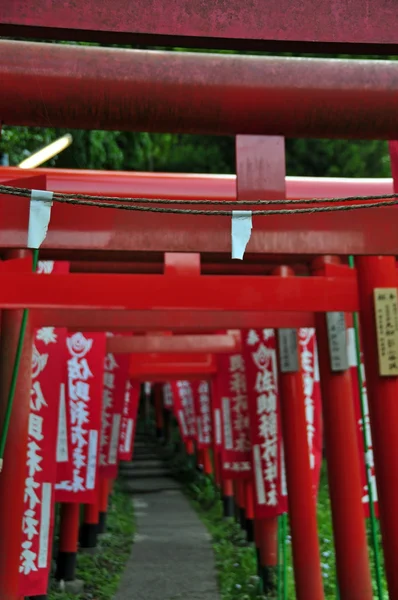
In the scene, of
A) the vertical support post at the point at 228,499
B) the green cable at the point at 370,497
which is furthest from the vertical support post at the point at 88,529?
the green cable at the point at 370,497

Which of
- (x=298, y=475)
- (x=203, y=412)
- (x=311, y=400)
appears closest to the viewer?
(x=298, y=475)

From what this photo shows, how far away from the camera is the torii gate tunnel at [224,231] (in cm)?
322

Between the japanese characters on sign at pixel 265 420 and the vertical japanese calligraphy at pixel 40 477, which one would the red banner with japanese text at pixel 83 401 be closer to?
the vertical japanese calligraphy at pixel 40 477

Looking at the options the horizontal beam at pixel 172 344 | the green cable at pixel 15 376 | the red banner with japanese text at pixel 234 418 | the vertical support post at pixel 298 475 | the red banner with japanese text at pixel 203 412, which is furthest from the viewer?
the red banner with japanese text at pixel 203 412

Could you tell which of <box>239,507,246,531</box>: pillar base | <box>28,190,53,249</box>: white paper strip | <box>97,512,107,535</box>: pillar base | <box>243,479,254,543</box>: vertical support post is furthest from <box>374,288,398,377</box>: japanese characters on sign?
<box>97,512,107,535</box>: pillar base

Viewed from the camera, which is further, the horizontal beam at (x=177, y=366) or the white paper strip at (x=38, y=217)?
the horizontal beam at (x=177, y=366)

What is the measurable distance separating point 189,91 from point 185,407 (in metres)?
17.5

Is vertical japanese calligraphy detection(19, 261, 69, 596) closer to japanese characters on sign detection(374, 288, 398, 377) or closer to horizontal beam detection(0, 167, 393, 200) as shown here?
horizontal beam detection(0, 167, 393, 200)

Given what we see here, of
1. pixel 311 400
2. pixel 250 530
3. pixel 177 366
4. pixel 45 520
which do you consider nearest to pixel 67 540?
pixel 45 520

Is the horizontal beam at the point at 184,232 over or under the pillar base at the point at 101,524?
over

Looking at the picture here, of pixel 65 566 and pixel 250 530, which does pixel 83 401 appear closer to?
pixel 65 566

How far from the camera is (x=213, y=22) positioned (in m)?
3.16

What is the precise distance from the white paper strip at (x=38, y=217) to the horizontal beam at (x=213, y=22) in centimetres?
77

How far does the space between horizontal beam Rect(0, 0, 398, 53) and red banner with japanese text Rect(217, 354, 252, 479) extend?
23.3ft
